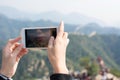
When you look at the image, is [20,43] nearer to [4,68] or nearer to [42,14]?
[4,68]

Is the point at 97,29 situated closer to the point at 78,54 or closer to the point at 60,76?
the point at 78,54

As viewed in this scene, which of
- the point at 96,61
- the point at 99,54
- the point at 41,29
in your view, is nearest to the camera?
the point at 41,29

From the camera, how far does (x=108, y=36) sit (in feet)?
32.3

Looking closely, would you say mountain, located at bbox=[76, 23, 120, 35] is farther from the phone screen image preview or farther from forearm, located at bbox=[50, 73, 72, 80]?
forearm, located at bbox=[50, 73, 72, 80]

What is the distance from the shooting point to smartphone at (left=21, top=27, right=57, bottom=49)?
33.9 inches

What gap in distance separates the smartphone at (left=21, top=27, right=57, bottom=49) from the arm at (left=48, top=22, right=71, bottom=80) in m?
0.09

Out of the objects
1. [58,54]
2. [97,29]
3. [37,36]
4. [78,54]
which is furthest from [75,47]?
[58,54]

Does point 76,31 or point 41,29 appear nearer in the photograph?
point 41,29

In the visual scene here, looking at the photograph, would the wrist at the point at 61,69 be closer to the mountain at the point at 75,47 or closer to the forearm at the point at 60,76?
the forearm at the point at 60,76

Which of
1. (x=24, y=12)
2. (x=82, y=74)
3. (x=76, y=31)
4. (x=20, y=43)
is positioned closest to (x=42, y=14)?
(x=24, y=12)

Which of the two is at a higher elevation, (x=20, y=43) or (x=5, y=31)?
(x=20, y=43)

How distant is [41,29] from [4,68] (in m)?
0.13

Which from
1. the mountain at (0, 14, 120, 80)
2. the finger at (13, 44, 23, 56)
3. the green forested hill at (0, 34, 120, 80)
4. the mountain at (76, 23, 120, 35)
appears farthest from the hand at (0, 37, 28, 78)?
the mountain at (76, 23, 120, 35)

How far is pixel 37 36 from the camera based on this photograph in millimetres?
896
